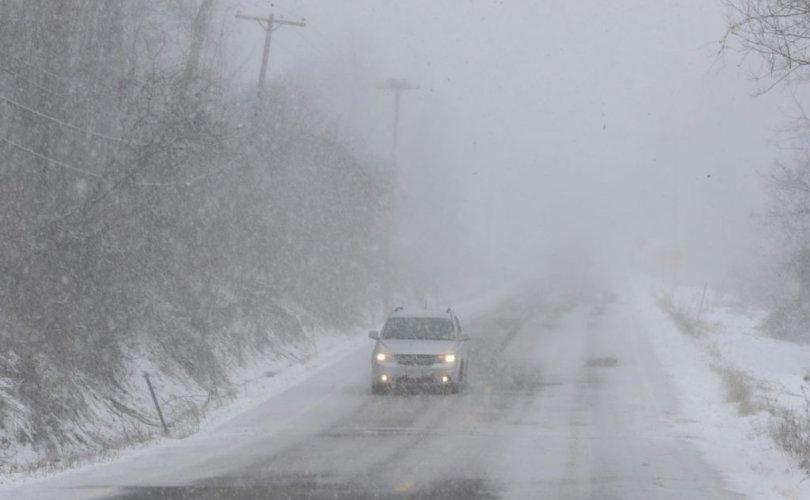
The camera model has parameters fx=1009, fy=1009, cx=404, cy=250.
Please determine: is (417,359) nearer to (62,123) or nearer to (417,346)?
(417,346)

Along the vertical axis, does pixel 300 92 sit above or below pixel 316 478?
above

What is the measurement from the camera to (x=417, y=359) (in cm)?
2008

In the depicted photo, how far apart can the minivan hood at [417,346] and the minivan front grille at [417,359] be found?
0.06 metres

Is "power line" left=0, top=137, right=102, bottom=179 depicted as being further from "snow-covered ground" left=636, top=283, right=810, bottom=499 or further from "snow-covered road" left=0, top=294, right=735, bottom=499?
"snow-covered ground" left=636, top=283, right=810, bottom=499

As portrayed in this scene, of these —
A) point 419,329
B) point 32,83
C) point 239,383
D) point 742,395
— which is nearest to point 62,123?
point 32,83

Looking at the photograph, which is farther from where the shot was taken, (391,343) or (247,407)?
(391,343)

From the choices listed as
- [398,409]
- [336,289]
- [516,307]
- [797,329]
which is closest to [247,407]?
[398,409]

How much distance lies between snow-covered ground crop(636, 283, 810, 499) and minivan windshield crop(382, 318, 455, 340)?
5.08m

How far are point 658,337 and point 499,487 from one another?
25283 millimetres

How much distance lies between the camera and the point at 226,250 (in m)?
25.8

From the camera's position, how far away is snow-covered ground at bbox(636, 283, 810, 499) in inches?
499

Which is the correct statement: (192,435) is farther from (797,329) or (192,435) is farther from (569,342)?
(797,329)

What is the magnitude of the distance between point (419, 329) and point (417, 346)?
3.84ft

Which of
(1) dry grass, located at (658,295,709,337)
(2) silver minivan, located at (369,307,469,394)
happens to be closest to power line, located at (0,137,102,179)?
(2) silver minivan, located at (369,307,469,394)
